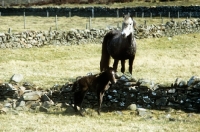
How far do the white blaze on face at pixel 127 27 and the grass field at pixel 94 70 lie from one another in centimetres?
332

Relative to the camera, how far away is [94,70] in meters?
23.3

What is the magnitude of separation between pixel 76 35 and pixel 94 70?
10.9 metres

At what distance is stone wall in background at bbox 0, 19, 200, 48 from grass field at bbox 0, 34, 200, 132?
1.11 m

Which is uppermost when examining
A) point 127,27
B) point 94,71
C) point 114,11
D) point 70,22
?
point 114,11

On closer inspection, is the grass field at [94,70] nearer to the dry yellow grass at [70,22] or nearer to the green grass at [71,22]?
the green grass at [71,22]

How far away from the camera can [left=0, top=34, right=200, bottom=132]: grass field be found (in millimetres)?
12516

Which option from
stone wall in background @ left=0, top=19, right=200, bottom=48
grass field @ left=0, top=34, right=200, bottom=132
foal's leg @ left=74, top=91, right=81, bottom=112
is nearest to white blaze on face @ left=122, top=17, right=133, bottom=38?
grass field @ left=0, top=34, right=200, bottom=132

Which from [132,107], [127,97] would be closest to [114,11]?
[127,97]

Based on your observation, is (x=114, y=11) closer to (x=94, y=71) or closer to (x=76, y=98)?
(x=94, y=71)

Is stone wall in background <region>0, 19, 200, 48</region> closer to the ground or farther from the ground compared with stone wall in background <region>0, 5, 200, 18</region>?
closer to the ground

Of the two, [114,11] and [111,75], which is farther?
[114,11]

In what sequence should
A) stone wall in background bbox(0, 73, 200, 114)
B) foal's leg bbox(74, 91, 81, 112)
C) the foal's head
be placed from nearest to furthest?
the foal's head < foal's leg bbox(74, 91, 81, 112) < stone wall in background bbox(0, 73, 200, 114)

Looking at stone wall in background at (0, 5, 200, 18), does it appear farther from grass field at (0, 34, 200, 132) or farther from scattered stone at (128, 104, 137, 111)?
scattered stone at (128, 104, 137, 111)

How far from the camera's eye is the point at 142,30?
36.1 meters
